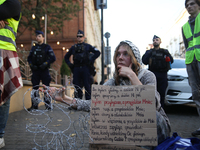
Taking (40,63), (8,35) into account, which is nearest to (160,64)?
(40,63)

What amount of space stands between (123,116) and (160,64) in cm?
312

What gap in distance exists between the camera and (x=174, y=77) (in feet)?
17.0

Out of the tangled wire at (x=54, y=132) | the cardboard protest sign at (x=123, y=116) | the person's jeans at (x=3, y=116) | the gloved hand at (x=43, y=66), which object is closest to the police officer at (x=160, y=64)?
the tangled wire at (x=54, y=132)

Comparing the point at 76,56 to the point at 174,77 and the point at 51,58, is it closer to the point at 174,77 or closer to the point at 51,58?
the point at 51,58

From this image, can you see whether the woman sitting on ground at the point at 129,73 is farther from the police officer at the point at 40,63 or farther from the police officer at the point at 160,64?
the police officer at the point at 40,63

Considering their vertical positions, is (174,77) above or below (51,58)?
below

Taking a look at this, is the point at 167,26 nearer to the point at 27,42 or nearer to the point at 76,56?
the point at 27,42

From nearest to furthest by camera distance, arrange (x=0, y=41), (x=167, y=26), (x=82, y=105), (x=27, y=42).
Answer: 1. (x=82, y=105)
2. (x=0, y=41)
3. (x=27, y=42)
4. (x=167, y=26)

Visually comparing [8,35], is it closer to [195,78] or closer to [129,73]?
[129,73]

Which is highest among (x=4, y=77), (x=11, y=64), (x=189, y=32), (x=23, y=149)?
(x=189, y=32)

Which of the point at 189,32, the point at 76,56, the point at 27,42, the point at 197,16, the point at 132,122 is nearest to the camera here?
the point at 132,122

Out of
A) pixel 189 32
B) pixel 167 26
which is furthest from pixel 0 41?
pixel 167 26

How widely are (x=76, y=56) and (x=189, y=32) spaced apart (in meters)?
3.07

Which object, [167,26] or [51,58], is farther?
[167,26]
